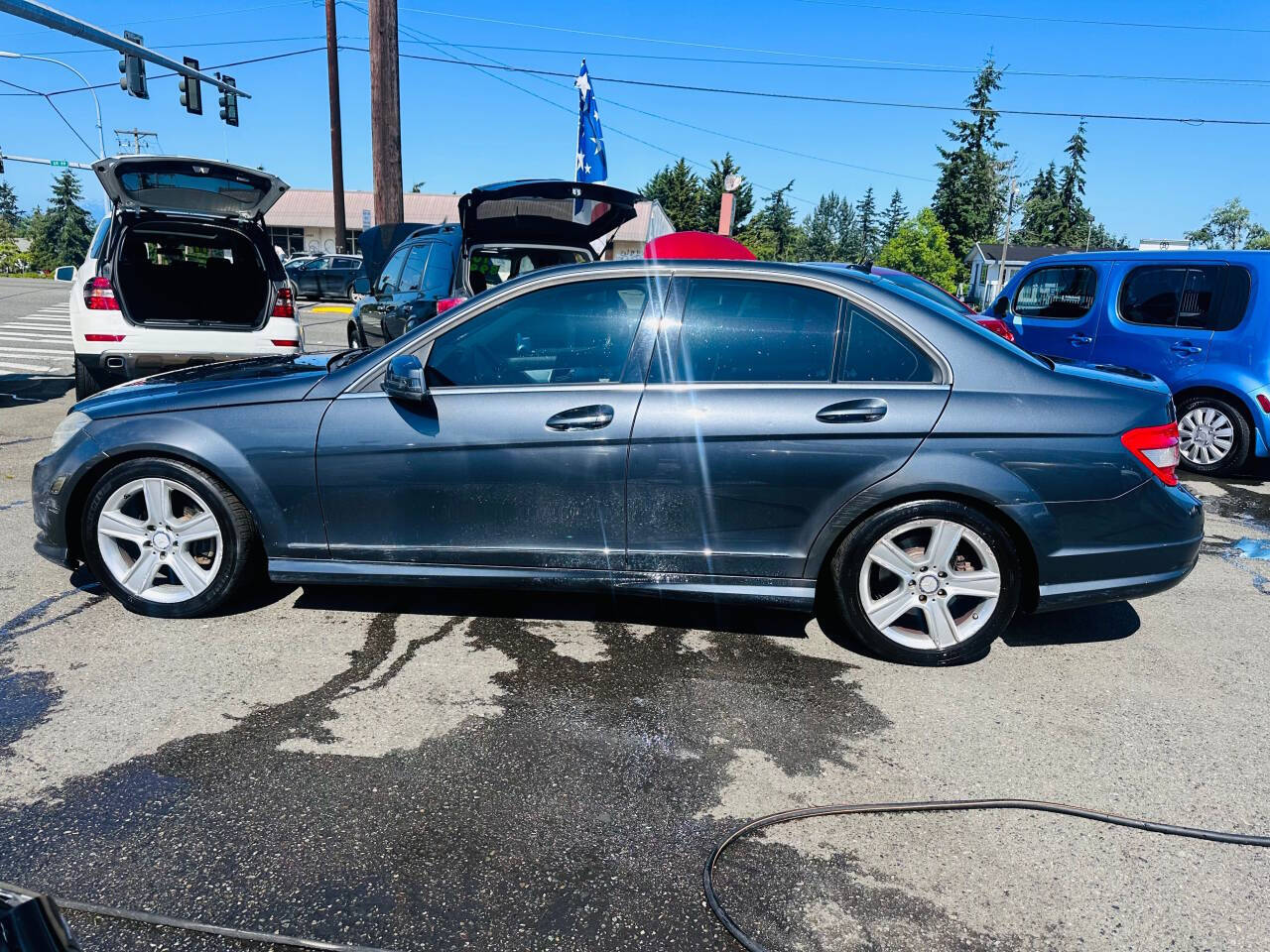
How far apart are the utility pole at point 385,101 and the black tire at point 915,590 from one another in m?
10.7

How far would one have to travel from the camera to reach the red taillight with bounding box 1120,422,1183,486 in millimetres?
3469

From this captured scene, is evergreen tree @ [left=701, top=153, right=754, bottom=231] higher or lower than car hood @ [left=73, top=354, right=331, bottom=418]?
higher

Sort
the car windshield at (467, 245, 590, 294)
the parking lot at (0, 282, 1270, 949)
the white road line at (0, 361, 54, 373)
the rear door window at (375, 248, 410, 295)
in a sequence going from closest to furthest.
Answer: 1. the parking lot at (0, 282, 1270, 949)
2. the car windshield at (467, 245, 590, 294)
3. the rear door window at (375, 248, 410, 295)
4. the white road line at (0, 361, 54, 373)

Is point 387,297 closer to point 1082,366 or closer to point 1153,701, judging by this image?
point 1082,366

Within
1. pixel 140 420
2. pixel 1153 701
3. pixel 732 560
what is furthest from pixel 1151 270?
pixel 140 420

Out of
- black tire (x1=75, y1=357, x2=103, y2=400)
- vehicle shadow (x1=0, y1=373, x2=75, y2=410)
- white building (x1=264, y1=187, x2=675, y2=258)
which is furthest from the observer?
white building (x1=264, y1=187, x2=675, y2=258)

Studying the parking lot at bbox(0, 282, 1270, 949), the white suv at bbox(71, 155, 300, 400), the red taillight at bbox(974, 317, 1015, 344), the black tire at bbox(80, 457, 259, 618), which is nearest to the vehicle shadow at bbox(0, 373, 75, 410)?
the white suv at bbox(71, 155, 300, 400)

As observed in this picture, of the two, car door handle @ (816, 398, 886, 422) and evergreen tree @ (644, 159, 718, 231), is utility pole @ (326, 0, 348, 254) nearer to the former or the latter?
car door handle @ (816, 398, 886, 422)

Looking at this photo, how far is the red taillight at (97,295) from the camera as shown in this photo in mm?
7074

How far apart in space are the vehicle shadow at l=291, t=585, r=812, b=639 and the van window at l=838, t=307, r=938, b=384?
115 cm

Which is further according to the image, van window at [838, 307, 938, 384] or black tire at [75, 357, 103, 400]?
black tire at [75, 357, 103, 400]

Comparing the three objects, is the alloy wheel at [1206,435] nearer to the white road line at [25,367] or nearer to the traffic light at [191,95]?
the white road line at [25,367]

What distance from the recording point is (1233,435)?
7.29 metres

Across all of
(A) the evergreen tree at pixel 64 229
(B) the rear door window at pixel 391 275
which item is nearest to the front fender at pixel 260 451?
(B) the rear door window at pixel 391 275
